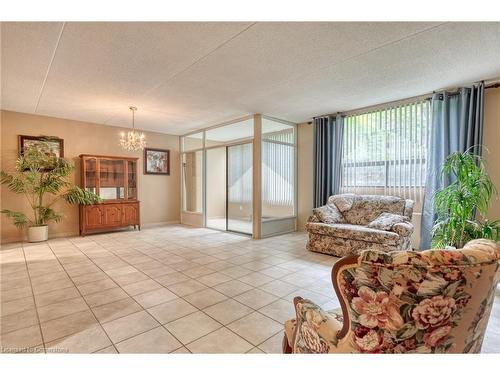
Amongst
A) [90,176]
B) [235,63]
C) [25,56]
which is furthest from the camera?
[90,176]

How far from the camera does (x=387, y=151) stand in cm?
453

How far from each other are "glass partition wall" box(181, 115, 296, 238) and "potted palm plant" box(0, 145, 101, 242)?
2573mm

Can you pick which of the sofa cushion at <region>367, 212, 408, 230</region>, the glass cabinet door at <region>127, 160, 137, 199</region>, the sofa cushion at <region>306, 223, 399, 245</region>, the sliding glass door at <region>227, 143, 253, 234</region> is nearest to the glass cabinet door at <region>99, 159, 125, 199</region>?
the glass cabinet door at <region>127, 160, 137, 199</region>

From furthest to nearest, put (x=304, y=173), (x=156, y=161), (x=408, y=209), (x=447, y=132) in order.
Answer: (x=156, y=161) → (x=304, y=173) → (x=408, y=209) → (x=447, y=132)

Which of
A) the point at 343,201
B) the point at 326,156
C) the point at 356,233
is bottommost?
the point at 356,233

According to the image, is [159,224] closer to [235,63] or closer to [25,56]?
[25,56]

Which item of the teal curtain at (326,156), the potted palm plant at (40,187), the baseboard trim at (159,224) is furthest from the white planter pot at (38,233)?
the teal curtain at (326,156)

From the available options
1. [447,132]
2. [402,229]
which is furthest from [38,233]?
[447,132]

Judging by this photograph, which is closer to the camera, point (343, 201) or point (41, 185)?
point (343, 201)

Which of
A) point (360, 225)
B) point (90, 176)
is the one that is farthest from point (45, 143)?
point (360, 225)

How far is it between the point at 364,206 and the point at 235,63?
3.18 metres

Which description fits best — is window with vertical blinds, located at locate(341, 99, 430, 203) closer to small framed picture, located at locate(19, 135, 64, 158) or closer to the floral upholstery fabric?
the floral upholstery fabric

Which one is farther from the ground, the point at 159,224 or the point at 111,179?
the point at 111,179
